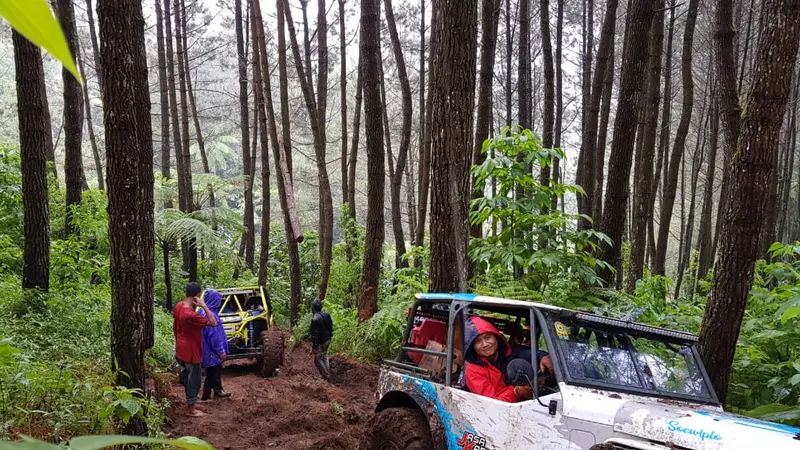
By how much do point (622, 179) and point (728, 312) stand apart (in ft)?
12.4

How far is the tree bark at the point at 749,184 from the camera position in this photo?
248 inches

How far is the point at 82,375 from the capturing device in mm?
7535

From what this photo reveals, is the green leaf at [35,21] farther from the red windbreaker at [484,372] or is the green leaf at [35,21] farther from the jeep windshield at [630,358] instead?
the red windbreaker at [484,372]

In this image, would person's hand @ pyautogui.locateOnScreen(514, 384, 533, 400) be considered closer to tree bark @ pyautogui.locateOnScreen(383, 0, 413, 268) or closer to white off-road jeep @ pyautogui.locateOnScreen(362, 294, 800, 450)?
white off-road jeep @ pyautogui.locateOnScreen(362, 294, 800, 450)

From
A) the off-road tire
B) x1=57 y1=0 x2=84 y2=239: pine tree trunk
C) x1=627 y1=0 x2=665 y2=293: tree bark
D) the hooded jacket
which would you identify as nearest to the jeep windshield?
the hooded jacket

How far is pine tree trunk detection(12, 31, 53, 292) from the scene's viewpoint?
35.2ft

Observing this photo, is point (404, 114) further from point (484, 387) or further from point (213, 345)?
point (484, 387)

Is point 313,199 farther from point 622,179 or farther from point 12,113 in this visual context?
point 622,179

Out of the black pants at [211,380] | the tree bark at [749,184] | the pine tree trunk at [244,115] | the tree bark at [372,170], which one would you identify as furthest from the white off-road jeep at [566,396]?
the pine tree trunk at [244,115]

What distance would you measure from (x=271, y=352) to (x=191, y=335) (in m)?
2.45

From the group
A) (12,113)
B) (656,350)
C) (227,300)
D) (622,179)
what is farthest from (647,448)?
(12,113)

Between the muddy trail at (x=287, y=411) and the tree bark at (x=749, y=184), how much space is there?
406cm

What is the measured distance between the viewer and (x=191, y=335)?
375 inches

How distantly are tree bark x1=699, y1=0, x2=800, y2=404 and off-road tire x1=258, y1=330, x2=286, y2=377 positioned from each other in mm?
7455
